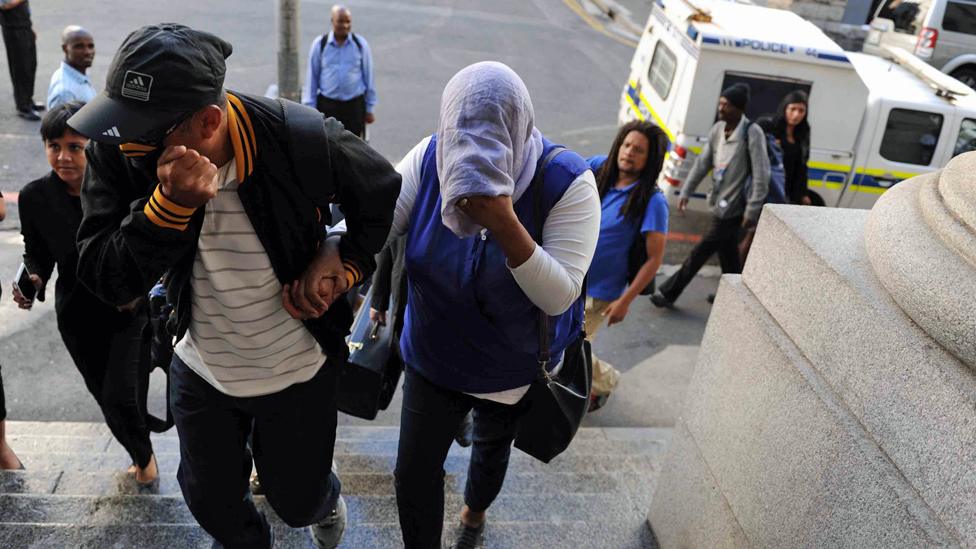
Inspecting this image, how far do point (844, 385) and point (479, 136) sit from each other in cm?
121

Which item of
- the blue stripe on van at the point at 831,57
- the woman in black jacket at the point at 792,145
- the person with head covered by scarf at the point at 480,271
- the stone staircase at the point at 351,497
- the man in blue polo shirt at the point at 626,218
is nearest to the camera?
the person with head covered by scarf at the point at 480,271

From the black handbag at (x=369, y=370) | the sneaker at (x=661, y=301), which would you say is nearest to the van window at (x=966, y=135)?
the sneaker at (x=661, y=301)

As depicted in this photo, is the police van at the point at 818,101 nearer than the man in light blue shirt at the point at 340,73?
Yes

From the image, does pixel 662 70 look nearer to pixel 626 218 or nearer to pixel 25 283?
pixel 626 218

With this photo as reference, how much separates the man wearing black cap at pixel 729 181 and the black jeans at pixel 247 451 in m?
4.17

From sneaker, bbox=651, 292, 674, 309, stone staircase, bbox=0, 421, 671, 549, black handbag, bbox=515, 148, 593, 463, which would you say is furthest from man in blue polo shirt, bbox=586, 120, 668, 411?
sneaker, bbox=651, 292, 674, 309

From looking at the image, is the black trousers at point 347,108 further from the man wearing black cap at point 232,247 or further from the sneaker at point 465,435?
the man wearing black cap at point 232,247

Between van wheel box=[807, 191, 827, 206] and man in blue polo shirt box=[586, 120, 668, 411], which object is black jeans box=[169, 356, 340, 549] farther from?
van wheel box=[807, 191, 827, 206]

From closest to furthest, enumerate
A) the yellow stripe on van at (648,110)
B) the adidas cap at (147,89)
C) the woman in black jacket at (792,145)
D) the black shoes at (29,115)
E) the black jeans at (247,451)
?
1. the adidas cap at (147,89)
2. the black jeans at (247,451)
3. the woman in black jacket at (792,145)
4. the yellow stripe on van at (648,110)
5. the black shoes at (29,115)

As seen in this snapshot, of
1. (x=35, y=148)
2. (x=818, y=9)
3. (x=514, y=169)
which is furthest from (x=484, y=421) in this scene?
(x=818, y=9)

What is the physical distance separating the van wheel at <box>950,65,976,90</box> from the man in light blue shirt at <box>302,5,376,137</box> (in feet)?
36.6

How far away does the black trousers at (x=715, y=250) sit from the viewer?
626 centimetres

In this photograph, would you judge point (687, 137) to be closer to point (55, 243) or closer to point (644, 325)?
point (644, 325)

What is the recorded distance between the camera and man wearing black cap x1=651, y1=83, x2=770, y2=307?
230 inches
